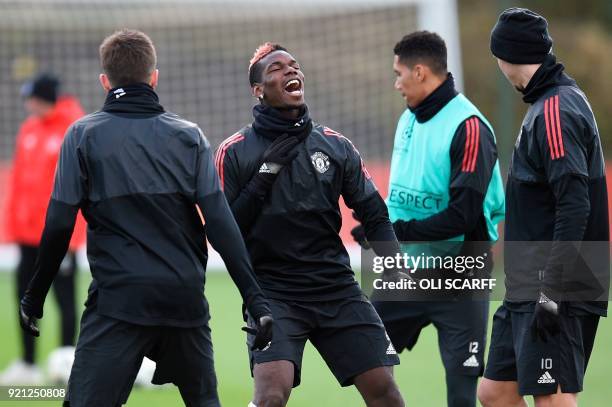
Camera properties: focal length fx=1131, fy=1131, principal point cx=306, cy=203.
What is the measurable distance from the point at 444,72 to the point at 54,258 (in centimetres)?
262

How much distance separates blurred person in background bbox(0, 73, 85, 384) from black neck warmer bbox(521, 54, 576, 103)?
429 centimetres

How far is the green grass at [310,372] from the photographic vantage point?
7723 mm

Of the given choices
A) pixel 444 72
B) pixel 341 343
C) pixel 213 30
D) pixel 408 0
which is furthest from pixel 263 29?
pixel 341 343

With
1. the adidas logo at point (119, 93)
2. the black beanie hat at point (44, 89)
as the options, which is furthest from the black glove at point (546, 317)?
the black beanie hat at point (44, 89)

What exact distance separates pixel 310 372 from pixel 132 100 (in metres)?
4.55

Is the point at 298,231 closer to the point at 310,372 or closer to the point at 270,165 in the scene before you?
the point at 270,165

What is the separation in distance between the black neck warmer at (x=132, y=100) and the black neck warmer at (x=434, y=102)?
6.27 ft

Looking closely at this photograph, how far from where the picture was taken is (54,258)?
4.66 m

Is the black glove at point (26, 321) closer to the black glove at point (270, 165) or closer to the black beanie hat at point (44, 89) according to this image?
the black glove at point (270, 165)

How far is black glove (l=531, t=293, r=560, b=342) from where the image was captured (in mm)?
4906

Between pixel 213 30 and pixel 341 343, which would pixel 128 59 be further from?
pixel 213 30

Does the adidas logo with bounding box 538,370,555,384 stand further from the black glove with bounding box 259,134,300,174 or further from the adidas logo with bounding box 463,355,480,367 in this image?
the black glove with bounding box 259,134,300,174

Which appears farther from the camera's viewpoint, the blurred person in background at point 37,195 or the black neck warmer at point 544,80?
the blurred person in background at point 37,195

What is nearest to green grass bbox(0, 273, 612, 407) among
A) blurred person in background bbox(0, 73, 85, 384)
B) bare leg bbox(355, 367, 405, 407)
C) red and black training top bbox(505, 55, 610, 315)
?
blurred person in background bbox(0, 73, 85, 384)
